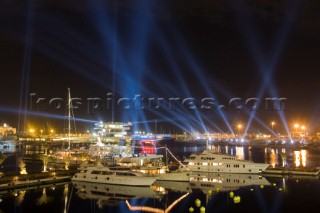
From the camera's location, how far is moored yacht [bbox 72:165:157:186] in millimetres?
32969

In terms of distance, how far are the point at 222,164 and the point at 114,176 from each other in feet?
54.4

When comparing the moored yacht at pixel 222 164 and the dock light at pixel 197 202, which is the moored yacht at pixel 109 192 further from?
the moored yacht at pixel 222 164

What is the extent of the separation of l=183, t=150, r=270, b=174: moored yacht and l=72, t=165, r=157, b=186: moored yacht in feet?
43.0

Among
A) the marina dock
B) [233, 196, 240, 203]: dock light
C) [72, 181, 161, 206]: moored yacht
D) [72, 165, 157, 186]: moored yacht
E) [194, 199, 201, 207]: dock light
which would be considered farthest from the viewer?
the marina dock

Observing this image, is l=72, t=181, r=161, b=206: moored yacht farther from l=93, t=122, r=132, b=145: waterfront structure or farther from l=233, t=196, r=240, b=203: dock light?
l=93, t=122, r=132, b=145: waterfront structure

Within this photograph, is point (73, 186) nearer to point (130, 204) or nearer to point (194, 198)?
point (130, 204)

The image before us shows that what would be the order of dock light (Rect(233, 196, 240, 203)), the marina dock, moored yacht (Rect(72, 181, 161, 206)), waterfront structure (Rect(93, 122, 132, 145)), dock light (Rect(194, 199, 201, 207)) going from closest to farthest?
dock light (Rect(194, 199, 201, 207))
dock light (Rect(233, 196, 240, 203))
moored yacht (Rect(72, 181, 161, 206))
the marina dock
waterfront structure (Rect(93, 122, 132, 145))

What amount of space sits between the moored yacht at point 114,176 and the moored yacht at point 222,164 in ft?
43.0

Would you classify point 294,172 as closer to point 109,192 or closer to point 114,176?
point 114,176

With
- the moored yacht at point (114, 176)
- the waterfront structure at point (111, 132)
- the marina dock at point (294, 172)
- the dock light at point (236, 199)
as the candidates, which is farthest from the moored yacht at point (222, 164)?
the waterfront structure at point (111, 132)

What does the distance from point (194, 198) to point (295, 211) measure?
8585 mm

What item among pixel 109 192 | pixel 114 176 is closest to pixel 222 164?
pixel 114 176

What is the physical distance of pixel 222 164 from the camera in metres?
43.7

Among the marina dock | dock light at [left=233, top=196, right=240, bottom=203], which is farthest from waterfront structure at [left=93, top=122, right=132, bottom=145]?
dock light at [left=233, top=196, right=240, bottom=203]
